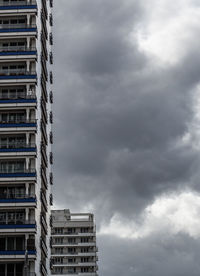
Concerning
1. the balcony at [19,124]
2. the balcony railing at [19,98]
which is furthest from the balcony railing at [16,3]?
the balcony at [19,124]

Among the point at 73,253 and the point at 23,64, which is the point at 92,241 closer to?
the point at 73,253

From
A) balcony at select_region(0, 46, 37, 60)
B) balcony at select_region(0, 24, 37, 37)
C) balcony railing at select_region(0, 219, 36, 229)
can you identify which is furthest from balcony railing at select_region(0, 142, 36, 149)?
balcony at select_region(0, 24, 37, 37)

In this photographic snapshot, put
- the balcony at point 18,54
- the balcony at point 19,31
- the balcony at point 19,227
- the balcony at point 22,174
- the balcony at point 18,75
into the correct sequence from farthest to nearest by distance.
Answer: the balcony at point 19,31 < the balcony at point 18,54 < the balcony at point 18,75 < the balcony at point 22,174 < the balcony at point 19,227

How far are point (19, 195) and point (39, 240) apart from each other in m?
6.70

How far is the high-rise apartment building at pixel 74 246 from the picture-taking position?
5758 inches

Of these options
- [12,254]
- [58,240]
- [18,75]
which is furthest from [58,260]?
[18,75]

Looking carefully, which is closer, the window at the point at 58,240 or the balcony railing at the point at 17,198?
the balcony railing at the point at 17,198

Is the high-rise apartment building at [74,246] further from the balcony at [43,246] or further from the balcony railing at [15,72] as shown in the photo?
the balcony railing at [15,72]

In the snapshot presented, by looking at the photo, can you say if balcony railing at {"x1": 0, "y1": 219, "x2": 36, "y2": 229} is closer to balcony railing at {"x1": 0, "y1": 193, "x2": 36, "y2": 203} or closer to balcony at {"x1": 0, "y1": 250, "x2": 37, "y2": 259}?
balcony railing at {"x1": 0, "y1": 193, "x2": 36, "y2": 203}

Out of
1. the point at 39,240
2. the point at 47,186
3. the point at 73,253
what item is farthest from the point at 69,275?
the point at 39,240

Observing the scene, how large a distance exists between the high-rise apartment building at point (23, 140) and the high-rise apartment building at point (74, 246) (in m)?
50.2

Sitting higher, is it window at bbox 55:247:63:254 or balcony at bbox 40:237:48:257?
window at bbox 55:247:63:254

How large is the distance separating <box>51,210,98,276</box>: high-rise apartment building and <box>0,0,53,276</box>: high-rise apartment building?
50.2 m

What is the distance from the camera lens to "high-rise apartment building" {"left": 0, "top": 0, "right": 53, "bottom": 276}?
269ft
